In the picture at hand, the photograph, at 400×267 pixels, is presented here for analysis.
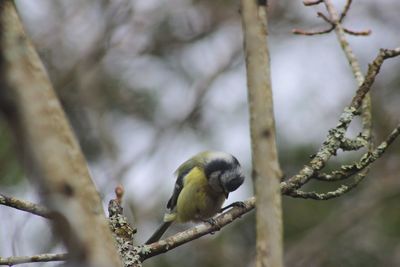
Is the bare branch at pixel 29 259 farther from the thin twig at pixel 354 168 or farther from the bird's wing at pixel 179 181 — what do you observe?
the bird's wing at pixel 179 181

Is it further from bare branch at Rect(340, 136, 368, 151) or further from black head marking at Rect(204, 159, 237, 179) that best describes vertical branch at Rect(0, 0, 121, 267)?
black head marking at Rect(204, 159, 237, 179)

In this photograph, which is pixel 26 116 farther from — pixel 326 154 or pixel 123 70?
pixel 123 70

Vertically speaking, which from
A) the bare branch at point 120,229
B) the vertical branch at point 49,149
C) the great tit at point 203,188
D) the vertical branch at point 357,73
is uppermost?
the great tit at point 203,188

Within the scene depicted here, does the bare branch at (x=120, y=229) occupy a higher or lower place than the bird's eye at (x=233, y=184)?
lower

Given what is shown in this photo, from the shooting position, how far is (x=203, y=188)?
4.04 m

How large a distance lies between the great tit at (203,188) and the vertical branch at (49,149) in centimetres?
297

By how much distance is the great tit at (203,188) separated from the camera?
12.8 feet

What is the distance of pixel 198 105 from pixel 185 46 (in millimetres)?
803

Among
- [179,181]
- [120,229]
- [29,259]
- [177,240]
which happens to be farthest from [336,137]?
[179,181]

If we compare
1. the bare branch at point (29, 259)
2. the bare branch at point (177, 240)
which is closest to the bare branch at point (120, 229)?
the bare branch at point (177, 240)

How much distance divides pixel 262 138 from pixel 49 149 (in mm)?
353

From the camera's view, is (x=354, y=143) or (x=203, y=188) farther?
(x=203, y=188)

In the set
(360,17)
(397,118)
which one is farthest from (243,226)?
(360,17)

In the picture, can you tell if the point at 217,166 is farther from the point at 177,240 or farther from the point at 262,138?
the point at 262,138
